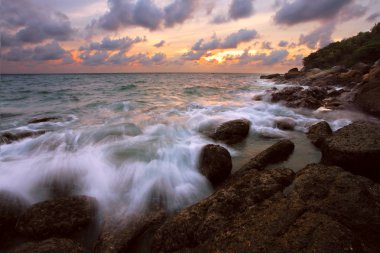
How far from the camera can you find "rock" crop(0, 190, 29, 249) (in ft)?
11.2

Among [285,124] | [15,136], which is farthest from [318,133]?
[15,136]

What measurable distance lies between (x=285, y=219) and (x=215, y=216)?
0.84 metres

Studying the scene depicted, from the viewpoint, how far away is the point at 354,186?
2.98 meters

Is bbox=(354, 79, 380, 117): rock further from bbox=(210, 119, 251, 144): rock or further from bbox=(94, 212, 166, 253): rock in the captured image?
bbox=(94, 212, 166, 253): rock

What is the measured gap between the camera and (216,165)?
452cm

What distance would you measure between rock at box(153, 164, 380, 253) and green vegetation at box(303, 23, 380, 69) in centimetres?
3481

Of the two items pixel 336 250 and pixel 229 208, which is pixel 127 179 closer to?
pixel 229 208

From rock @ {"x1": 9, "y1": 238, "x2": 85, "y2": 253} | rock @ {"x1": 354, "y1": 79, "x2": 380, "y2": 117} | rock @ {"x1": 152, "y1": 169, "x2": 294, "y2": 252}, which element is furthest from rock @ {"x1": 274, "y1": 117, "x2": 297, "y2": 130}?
rock @ {"x1": 9, "y1": 238, "x2": 85, "y2": 253}

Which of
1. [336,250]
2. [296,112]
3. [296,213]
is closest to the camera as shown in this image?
[336,250]

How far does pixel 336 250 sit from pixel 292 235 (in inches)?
Answer: 14.1

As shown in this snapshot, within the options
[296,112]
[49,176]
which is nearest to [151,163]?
[49,176]

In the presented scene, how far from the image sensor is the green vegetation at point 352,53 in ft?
101

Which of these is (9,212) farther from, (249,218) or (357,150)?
(357,150)

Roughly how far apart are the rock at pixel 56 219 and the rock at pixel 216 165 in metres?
2.11
